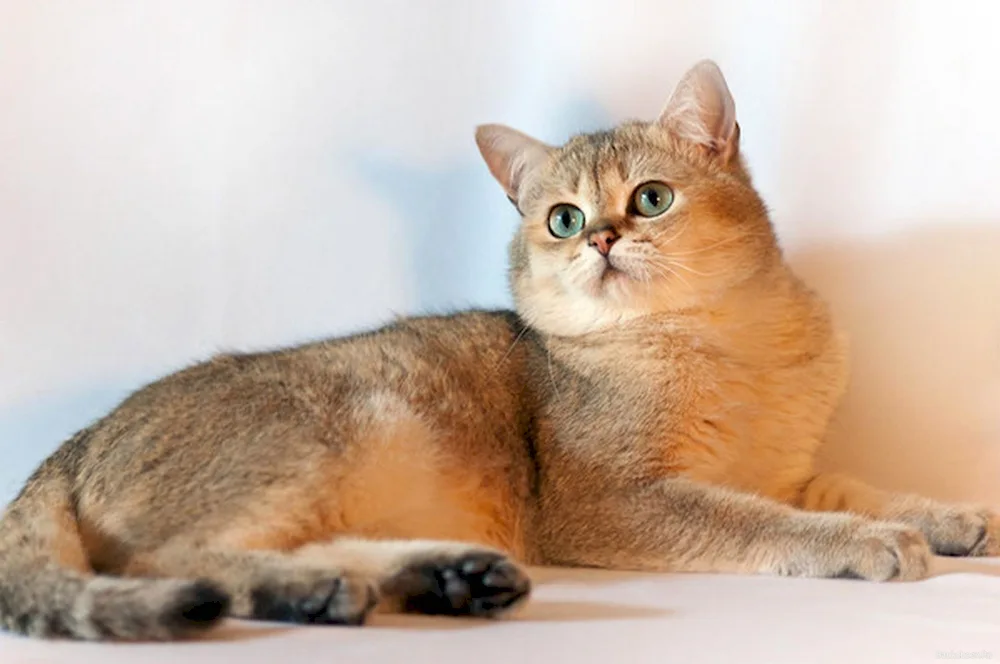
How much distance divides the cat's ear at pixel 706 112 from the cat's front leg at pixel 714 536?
2.63ft

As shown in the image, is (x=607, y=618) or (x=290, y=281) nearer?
(x=607, y=618)

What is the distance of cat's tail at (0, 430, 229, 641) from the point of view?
1.50m

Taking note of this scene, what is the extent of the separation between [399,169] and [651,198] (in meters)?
0.86

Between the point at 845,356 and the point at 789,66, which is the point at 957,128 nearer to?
the point at 789,66

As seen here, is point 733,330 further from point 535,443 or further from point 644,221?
point 535,443

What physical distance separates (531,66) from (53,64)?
4.08ft

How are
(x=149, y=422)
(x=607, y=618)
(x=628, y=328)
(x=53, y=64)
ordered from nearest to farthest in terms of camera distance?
1. (x=607, y=618)
2. (x=149, y=422)
3. (x=628, y=328)
4. (x=53, y=64)

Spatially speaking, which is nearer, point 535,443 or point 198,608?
point 198,608

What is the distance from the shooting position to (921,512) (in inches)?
88.4

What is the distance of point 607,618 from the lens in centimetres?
163

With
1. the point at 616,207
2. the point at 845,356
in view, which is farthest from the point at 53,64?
the point at 845,356

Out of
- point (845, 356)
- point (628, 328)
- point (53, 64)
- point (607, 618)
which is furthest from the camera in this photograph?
point (53, 64)

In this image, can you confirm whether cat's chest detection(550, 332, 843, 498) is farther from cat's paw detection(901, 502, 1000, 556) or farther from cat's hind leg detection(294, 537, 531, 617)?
cat's hind leg detection(294, 537, 531, 617)

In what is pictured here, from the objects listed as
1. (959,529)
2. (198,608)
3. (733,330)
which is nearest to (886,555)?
(959,529)
